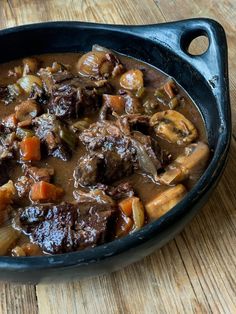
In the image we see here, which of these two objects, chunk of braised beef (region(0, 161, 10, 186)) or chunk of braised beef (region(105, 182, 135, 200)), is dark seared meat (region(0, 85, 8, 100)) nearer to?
chunk of braised beef (region(0, 161, 10, 186))

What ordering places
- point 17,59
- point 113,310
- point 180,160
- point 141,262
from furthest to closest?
point 17,59 → point 180,160 → point 141,262 → point 113,310

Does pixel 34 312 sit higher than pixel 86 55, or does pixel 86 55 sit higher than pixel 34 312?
pixel 86 55

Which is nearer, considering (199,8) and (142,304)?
(142,304)

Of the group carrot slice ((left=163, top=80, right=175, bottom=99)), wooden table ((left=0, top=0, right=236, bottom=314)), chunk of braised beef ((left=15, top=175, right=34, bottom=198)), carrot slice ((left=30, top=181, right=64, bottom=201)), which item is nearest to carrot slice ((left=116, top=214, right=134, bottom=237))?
wooden table ((left=0, top=0, right=236, bottom=314))

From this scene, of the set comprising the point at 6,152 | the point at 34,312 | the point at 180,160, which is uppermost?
the point at 180,160

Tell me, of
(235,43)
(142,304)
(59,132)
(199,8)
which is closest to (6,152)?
(59,132)

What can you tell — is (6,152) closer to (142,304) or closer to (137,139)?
(137,139)

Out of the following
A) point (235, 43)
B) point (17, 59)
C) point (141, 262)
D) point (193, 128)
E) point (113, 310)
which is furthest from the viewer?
point (235, 43)
